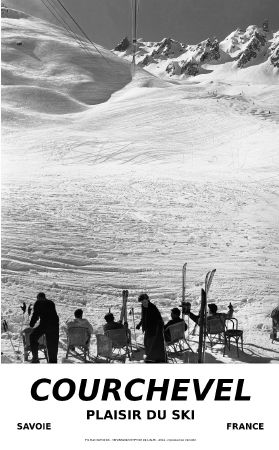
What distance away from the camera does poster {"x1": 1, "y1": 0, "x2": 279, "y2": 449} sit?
7047 mm

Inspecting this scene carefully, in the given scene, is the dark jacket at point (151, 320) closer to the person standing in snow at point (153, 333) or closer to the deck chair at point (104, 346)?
the person standing in snow at point (153, 333)

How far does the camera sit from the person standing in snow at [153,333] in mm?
7832

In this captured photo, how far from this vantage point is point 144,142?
31.6 m

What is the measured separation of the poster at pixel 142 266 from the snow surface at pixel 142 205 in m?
0.07

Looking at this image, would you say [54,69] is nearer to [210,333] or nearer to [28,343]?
[210,333]

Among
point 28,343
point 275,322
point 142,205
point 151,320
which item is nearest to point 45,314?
point 28,343

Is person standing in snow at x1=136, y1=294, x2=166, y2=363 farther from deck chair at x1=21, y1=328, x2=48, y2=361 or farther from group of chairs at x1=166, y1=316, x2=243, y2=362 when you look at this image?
deck chair at x1=21, y1=328, x2=48, y2=361

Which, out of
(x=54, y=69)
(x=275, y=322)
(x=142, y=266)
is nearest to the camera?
(x=275, y=322)

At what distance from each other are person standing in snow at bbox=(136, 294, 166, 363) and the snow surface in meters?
1.04

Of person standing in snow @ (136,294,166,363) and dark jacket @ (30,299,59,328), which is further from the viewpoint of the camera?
person standing in snow @ (136,294,166,363)

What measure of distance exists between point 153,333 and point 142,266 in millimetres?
5930

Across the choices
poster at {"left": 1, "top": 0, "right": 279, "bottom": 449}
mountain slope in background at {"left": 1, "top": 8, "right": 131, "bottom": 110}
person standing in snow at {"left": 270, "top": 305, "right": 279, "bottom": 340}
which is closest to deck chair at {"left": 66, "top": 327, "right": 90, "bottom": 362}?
poster at {"left": 1, "top": 0, "right": 279, "bottom": 449}

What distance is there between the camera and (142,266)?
13789 mm

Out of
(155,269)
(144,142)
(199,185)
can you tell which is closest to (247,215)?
(199,185)
